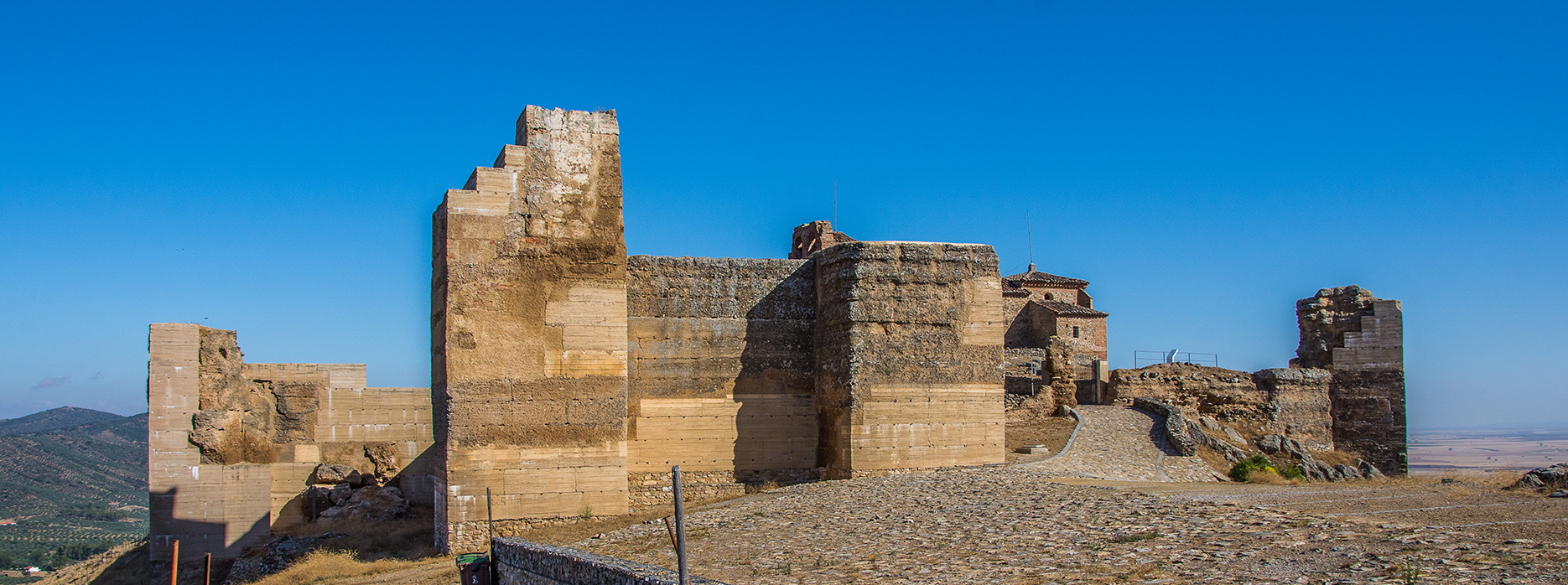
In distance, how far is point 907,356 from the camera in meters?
16.7

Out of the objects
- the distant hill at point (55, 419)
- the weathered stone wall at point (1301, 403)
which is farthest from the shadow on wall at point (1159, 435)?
the distant hill at point (55, 419)

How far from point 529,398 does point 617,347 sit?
1.46m

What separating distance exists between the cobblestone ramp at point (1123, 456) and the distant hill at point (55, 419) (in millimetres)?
131055

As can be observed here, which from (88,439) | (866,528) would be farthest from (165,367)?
(88,439)

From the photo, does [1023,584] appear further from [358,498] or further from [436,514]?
[358,498]

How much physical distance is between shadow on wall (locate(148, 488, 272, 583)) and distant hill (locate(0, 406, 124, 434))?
399ft

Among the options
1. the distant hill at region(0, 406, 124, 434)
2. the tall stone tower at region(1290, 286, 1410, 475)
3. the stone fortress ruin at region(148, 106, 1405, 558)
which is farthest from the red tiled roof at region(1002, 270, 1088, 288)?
the distant hill at region(0, 406, 124, 434)

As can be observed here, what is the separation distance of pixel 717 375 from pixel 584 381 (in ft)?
8.12

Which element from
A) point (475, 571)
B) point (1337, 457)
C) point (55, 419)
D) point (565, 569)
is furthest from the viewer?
point (55, 419)

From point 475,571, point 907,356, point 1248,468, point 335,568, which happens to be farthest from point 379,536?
point 1248,468

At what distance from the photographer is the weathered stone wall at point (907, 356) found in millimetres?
16422

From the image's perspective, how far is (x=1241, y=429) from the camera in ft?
78.3

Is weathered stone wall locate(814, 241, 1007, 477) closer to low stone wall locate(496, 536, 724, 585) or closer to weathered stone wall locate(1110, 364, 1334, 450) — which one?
low stone wall locate(496, 536, 724, 585)

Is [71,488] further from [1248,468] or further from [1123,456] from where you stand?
[1248,468]
